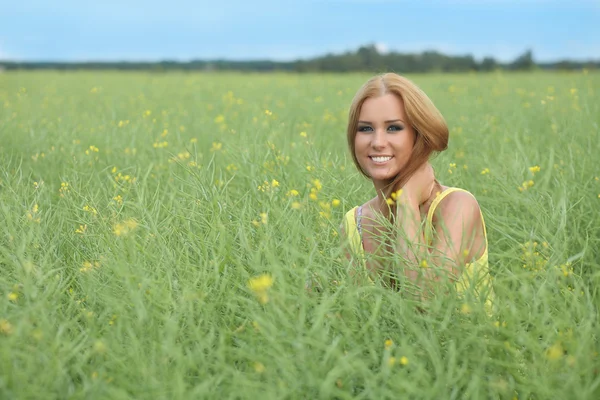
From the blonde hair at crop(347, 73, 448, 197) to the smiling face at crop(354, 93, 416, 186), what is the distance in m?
0.02

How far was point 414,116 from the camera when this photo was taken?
2.77 m

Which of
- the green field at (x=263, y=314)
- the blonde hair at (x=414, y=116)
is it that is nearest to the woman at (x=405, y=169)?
the blonde hair at (x=414, y=116)

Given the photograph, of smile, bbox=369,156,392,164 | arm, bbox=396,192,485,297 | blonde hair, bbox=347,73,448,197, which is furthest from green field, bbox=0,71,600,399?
blonde hair, bbox=347,73,448,197

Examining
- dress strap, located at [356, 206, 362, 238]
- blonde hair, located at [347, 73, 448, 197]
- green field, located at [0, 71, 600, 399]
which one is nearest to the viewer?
green field, located at [0, 71, 600, 399]

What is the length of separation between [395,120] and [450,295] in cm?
Answer: 86

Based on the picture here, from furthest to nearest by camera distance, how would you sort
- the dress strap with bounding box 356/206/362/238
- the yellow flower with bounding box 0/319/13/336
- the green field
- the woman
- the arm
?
1. the dress strap with bounding box 356/206/362/238
2. the woman
3. the arm
4. the yellow flower with bounding box 0/319/13/336
5. the green field

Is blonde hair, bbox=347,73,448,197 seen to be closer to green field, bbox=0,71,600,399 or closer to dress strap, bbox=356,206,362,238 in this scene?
dress strap, bbox=356,206,362,238

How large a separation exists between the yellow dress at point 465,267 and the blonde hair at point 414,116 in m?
0.18

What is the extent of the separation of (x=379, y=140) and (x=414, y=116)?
17 centimetres

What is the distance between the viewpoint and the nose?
2.75 meters

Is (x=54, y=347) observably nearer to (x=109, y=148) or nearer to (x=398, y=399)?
(x=398, y=399)

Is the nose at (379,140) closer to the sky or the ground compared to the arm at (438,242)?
closer to the sky

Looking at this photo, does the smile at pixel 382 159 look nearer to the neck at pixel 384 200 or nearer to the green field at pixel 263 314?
the neck at pixel 384 200

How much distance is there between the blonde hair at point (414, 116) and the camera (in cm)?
276
